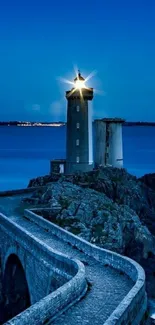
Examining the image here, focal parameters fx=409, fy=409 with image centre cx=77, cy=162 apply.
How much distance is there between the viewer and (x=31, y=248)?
16844 mm

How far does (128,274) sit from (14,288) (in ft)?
25.0

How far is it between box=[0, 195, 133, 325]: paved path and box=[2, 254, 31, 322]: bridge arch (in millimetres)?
3117

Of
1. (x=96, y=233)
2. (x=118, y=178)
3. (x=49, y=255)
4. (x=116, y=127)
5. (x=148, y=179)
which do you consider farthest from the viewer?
(x=148, y=179)

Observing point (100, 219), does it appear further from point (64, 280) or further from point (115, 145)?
point (115, 145)

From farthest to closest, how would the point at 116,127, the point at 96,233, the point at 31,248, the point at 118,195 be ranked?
the point at 116,127 → the point at 118,195 → the point at 96,233 → the point at 31,248

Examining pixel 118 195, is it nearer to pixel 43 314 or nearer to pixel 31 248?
pixel 31 248

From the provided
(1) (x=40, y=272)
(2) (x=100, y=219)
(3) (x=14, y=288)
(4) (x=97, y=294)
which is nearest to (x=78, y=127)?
(2) (x=100, y=219)

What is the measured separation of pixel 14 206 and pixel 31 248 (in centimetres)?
1082

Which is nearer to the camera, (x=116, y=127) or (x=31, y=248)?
(x=31, y=248)

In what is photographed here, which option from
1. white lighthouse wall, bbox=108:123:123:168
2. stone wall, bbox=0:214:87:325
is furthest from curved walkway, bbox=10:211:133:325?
white lighthouse wall, bbox=108:123:123:168

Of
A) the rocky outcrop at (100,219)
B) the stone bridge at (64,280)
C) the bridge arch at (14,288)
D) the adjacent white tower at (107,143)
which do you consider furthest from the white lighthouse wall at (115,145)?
the bridge arch at (14,288)

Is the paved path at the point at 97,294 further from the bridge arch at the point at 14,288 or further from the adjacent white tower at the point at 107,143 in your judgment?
the adjacent white tower at the point at 107,143

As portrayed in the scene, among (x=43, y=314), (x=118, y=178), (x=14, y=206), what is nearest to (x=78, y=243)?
(x=43, y=314)

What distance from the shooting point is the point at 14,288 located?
19609 mm
